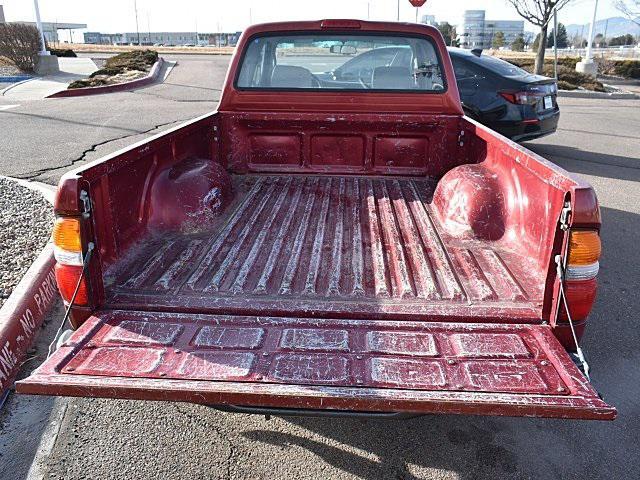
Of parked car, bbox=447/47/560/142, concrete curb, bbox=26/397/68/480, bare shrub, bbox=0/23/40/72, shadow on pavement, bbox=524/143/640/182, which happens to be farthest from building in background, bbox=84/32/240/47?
concrete curb, bbox=26/397/68/480

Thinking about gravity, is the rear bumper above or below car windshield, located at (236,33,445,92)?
below

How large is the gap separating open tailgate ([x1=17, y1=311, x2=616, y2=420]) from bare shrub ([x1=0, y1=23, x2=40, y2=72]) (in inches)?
978

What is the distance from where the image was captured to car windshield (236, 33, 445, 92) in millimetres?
4539

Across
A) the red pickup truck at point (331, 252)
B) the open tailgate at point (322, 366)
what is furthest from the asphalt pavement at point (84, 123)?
the open tailgate at point (322, 366)

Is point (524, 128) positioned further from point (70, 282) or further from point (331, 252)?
point (70, 282)

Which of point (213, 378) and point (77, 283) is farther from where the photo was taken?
point (77, 283)

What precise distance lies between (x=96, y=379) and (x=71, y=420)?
112 cm

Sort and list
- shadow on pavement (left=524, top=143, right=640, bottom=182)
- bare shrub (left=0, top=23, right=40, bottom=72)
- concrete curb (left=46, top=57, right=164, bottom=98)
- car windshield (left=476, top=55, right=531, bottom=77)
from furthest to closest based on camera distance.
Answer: bare shrub (left=0, top=23, right=40, bottom=72)
concrete curb (left=46, top=57, right=164, bottom=98)
car windshield (left=476, top=55, right=531, bottom=77)
shadow on pavement (left=524, top=143, right=640, bottom=182)

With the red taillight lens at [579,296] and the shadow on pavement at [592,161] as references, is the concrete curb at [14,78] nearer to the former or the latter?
the shadow on pavement at [592,161]

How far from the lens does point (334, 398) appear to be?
75.9 inches

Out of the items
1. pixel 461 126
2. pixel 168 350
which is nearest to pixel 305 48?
pixel 461 126

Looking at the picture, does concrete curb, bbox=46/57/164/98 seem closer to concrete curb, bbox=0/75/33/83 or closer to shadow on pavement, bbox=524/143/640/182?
concrete curb, bbox=0/75/33/83

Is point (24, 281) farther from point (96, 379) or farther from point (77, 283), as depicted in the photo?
point (96, 379)

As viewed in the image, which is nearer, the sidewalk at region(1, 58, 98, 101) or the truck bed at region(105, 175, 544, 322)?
the truck bed at region(105, 175, 544, 322)
